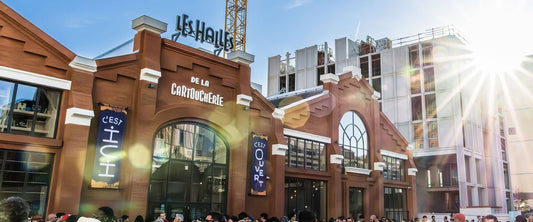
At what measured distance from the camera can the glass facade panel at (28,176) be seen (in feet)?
52.5

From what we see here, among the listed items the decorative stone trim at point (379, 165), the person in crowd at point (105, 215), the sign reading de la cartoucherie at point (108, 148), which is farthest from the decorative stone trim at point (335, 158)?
the person in crowd at point (105, 215)

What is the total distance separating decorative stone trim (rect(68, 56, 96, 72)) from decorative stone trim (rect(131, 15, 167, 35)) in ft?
9.63

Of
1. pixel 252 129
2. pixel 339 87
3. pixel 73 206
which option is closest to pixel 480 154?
pixel 339 87

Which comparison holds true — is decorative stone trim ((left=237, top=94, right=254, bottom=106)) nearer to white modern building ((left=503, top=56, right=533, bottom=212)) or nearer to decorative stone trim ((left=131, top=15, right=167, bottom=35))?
decorative stone trim ((left=131, top=15, right=167, bottom=35))

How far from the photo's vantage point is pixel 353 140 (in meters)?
31.1

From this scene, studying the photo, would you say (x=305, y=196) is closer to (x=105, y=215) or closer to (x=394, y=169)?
(x=394, y=169)

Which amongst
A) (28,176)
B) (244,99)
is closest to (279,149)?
(244,99)

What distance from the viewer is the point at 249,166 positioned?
2334 cm

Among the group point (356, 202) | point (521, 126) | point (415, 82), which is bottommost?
point (356, 202)

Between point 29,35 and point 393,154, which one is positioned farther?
point 393,154

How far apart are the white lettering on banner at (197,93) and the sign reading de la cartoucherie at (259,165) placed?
9.05 ft

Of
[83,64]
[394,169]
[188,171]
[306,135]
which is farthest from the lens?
[394,169]

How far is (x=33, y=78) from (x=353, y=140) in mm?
20240

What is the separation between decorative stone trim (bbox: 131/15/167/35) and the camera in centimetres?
2014
